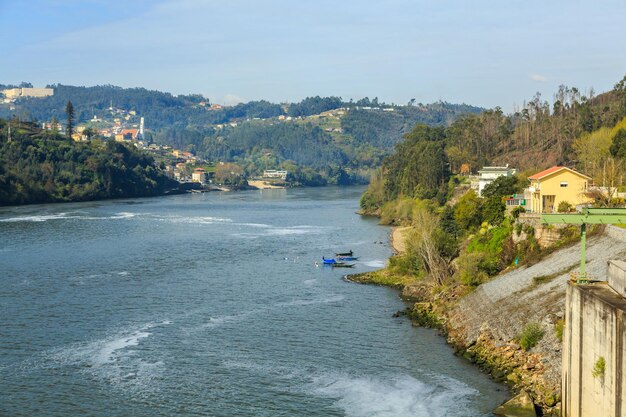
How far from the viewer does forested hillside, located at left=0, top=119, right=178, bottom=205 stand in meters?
132

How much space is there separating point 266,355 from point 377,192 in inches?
3095

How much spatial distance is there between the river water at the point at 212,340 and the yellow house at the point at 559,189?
424 inches

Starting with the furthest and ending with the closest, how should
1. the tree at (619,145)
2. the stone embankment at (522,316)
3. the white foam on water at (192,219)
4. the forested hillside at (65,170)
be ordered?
1. the forested hillside at (65,170)
2. the white foam on water at (192,219)
3. the tree at (619,145)
4. the stone embankment at (522,316)

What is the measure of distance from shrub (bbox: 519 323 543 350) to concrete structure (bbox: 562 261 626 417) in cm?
492

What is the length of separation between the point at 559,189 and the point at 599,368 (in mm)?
27000

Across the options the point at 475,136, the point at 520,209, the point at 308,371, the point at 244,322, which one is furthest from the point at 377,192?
the point at 308,371

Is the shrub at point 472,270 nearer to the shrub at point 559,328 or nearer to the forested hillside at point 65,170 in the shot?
the shrub at point 559,328

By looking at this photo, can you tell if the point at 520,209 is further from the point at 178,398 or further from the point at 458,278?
the point at 178,398

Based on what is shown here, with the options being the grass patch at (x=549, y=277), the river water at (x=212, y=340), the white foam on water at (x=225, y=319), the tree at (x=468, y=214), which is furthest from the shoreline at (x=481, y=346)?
the tree at (x=468, y=214)

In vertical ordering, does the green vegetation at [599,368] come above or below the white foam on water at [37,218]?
above

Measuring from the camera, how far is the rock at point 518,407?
26.6 m

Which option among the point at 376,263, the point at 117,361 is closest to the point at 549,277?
the point at 117,361

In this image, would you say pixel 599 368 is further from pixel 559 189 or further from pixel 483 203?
pixel 483 203

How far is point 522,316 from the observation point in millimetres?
33938
